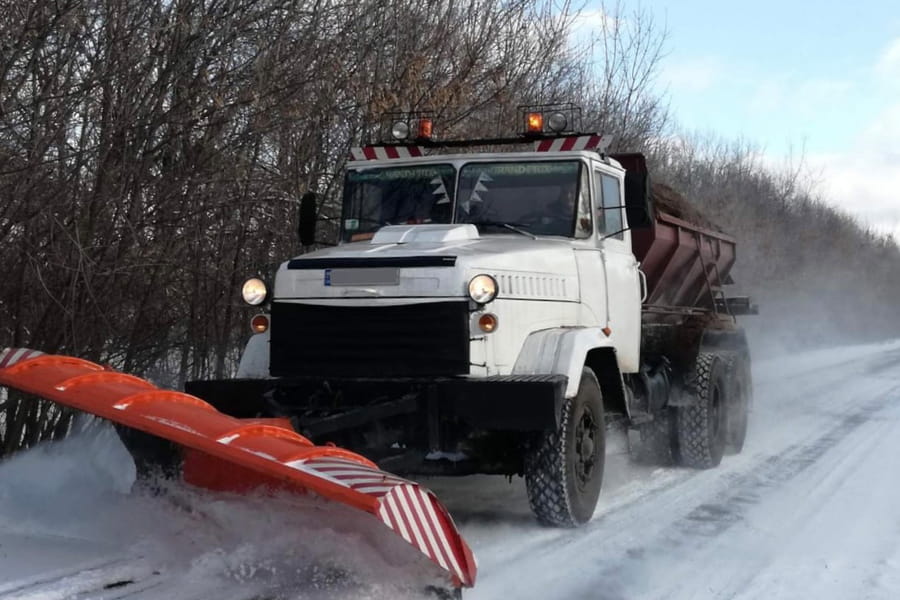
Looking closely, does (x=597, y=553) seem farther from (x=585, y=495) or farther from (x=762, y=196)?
(x=762, y=196)

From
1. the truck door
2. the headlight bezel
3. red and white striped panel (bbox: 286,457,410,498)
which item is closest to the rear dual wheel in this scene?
the truck door

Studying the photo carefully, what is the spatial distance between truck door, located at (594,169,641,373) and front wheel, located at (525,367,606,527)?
1.02 m

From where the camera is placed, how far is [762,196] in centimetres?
4231

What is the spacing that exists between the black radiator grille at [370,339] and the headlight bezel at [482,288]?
0.08 metres

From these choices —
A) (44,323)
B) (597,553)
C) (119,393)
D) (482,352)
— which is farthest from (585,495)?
(44,323)

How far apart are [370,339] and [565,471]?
1354 mm

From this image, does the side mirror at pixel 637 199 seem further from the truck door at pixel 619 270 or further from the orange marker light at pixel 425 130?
the orange marker light at pixel 425 130

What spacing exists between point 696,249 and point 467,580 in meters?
6.17

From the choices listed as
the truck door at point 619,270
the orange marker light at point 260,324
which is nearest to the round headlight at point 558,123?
the truck door at point 619,270

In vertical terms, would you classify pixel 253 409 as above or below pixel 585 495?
above

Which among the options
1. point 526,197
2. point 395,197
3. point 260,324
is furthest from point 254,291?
point 526,197

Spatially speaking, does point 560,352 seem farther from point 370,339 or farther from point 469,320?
point 370,339

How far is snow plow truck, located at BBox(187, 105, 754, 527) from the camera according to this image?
5684 mm

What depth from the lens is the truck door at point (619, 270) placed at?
23.4 feet
